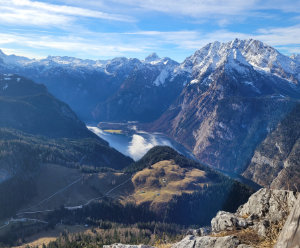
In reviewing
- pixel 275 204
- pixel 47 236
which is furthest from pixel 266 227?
pixel 47 236

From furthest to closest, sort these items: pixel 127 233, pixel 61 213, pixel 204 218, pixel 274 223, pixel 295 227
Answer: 1. pixel 204 218
2. pixel 61 213
3. pixel 127 233
4. pixel 274 223
5. pixel 295 227

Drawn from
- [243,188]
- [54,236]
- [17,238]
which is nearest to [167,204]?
[243,188]

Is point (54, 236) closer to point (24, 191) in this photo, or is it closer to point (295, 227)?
point (24, 191)

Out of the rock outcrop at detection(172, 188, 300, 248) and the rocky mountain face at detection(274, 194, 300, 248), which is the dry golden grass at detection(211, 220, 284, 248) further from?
the rocky mountain face at detection(274, 194, 300, 248)

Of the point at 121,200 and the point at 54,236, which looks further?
the point at 121,200

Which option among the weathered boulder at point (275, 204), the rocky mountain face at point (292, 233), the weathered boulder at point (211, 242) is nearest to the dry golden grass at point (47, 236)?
the weathered boulder at point (211, 242)

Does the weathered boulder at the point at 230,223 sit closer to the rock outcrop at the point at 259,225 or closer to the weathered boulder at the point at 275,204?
the rock outcrop at the point at 259,225
